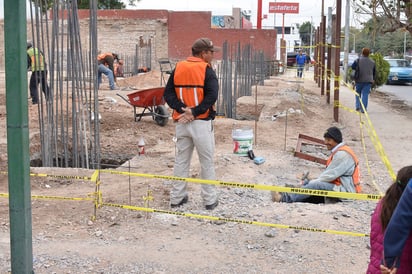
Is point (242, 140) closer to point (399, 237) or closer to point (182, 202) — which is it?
point (182, 202)

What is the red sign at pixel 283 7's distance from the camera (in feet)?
187

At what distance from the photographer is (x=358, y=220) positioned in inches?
211

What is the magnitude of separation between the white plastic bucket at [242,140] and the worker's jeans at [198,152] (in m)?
2.54

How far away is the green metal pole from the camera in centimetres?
307

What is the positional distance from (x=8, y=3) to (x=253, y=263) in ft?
8.60

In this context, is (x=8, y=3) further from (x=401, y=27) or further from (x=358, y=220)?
(x=401, y=27)

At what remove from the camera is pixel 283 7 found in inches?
2263

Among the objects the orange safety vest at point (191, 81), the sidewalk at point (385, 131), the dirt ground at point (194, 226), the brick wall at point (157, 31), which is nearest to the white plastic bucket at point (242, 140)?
the dirt ground at point (194, 226)

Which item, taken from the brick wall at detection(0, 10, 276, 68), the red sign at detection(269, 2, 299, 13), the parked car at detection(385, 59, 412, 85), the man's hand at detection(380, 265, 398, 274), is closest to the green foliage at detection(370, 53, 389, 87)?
the parked car at detection(385, 59, 412, 85)

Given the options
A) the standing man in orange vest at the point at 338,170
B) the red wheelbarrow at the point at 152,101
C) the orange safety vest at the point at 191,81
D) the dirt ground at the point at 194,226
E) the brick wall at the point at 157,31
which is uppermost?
the brick wall at the point at 157,31

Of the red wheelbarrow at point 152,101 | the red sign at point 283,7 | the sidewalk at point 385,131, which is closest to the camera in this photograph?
the sidewalk at point 385,131

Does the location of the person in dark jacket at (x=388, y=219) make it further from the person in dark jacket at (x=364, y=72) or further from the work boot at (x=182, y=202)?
the person in dark jacket at (x=364, y=72)

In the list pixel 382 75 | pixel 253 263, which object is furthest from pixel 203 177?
pixel 382 75

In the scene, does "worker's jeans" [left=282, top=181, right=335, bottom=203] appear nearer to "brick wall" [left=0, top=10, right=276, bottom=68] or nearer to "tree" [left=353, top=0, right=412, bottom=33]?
"tree" [left=353, top=0, right=412, bottom=33]
